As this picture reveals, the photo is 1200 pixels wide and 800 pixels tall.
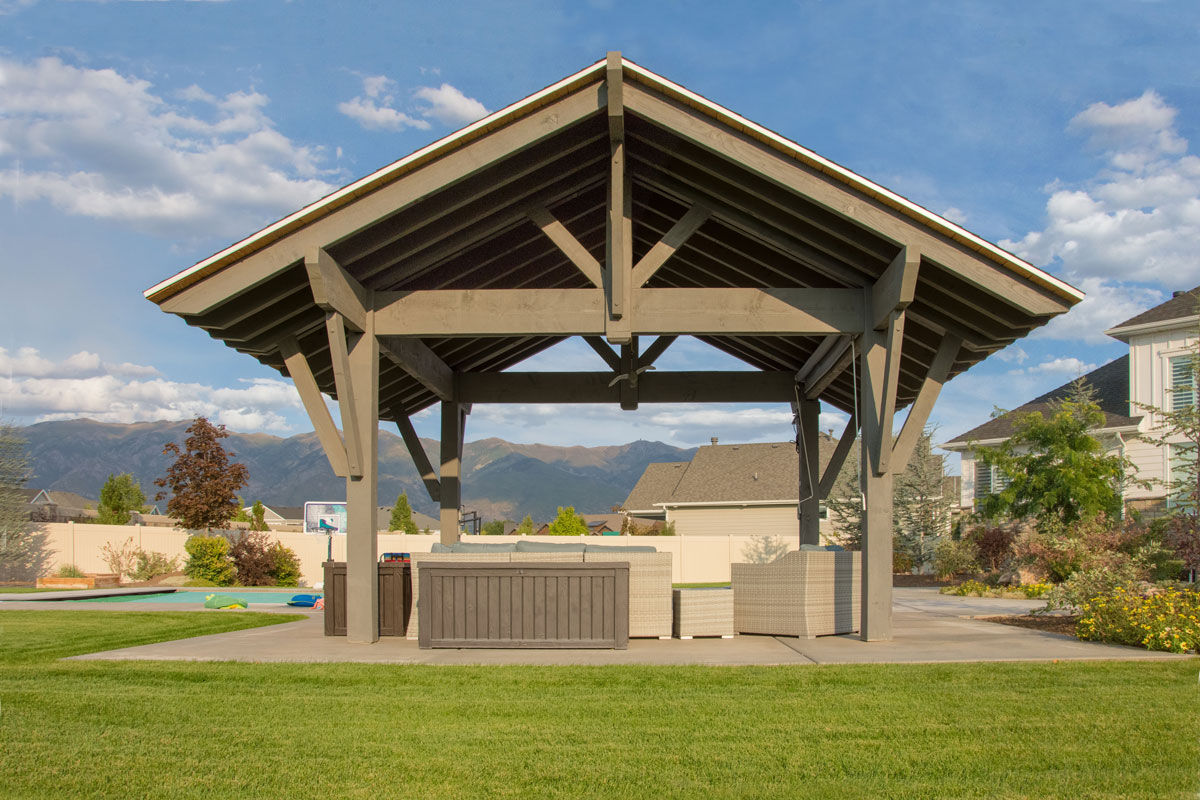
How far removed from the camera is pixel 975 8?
41.9 feet

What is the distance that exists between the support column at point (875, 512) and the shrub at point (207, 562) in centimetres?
1942

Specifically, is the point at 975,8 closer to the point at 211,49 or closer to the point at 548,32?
the point at 548,32

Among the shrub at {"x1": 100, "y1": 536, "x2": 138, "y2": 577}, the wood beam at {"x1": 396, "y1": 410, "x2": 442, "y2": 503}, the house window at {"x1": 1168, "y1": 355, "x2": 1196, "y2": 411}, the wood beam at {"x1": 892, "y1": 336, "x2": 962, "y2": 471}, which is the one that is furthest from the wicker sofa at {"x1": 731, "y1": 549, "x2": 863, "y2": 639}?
the shrub at {"x1": 100, "y1": 536, "x2": 138, "y2": 577}

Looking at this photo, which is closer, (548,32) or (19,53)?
(548,32)

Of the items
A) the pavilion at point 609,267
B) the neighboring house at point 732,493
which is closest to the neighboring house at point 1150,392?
the neighboring house at point 732,493

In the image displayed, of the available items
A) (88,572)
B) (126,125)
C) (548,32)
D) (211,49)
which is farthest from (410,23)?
(88,572)

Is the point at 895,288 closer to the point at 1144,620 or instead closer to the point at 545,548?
the point at 1144,620

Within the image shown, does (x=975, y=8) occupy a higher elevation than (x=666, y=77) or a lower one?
higher

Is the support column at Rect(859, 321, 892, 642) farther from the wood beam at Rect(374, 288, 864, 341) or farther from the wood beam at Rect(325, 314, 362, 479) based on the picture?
the wood beam at Rect(325, 314, 362, 479)

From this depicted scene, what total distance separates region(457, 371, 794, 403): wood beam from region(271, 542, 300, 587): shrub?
12.3 meters

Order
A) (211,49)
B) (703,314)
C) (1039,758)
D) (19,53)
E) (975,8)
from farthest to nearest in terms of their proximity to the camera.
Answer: (211,49), (19,53), (975,8), (703,314), (1039,758)

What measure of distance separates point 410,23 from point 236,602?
1070 centimetres

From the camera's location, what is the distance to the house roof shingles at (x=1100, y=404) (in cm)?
2481

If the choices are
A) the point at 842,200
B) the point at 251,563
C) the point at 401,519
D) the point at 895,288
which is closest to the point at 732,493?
the point at 401,519
